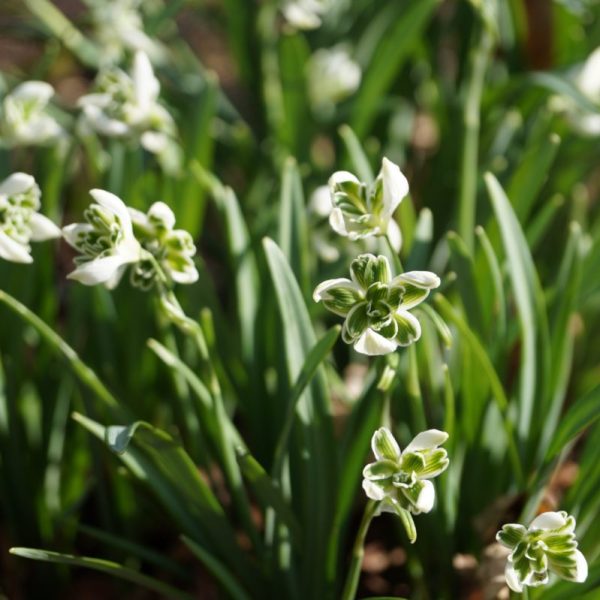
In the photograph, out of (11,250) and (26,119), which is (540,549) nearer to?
(11,250)

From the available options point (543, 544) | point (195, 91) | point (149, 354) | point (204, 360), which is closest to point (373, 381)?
point (204, 360)

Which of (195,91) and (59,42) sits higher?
(59,42)

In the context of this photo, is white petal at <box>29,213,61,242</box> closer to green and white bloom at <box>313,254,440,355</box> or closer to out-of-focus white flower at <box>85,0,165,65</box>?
green and white bloom at <box>313,254,440,355</box>

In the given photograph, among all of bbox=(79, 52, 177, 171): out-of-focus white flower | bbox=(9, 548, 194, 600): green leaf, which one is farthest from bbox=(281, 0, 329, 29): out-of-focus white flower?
bbox=(9, 548, 194, 600): green leaf

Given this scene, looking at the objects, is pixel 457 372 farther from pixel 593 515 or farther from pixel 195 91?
pixel 195 91

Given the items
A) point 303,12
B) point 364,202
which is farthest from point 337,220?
point 303,12

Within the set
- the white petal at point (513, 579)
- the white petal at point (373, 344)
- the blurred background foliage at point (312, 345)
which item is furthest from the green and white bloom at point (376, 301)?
the white petal at point (513, 579)
